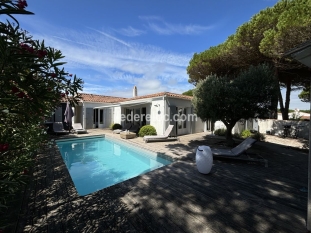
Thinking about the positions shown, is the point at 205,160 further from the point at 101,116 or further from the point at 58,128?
the point at 101,116

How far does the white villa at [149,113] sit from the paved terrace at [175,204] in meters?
8.25

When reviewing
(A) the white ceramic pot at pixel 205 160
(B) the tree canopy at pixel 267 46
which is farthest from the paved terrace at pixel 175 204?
(B) the tree canopy at pixel 267 46

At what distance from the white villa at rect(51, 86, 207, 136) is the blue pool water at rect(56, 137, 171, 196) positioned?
4.34 metres

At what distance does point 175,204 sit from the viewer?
4125 mm

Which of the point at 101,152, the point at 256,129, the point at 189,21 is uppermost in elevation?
the point at 189,21

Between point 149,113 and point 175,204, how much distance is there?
1529cm

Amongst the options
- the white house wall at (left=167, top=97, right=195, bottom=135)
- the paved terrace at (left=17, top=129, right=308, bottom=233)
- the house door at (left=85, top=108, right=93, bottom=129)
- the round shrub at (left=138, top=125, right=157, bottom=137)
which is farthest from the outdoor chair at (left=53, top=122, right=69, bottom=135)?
the white house wall at (left=167, top=97, right=195, bottom=135)

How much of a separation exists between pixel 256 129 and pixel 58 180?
23.5 m

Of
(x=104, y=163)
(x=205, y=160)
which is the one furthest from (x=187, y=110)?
(x=205, y=160)

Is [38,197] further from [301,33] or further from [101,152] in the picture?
[301,33]

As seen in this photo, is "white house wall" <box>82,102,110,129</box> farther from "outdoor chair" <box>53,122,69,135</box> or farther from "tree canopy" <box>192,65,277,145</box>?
"tree canopy" <box>192,65,277,145</box>

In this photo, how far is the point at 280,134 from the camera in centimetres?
1909

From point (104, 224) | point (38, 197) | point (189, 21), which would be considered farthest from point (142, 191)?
point (189, 21)

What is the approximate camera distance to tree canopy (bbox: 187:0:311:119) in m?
9.84
